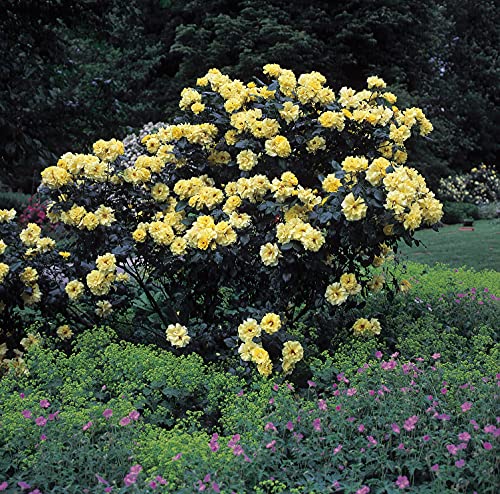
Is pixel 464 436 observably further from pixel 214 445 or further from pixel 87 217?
pixel 87 217

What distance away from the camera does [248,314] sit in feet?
12.6

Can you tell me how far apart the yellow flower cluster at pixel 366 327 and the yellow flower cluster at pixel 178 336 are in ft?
2.88

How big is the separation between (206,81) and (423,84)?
15154 millimetres

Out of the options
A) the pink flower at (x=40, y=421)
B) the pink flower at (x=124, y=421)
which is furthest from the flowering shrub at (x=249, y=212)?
the pink flower at (x=40, y=421)

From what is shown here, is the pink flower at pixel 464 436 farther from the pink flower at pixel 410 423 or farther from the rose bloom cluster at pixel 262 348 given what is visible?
the rose bloom cluster at pixel 262 348

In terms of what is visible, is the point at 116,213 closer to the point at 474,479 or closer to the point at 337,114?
the point at 337,114

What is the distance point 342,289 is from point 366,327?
256 mm

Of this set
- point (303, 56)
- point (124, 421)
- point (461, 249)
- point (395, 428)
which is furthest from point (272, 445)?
point (303, 56)

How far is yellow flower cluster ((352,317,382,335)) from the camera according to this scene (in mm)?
3584

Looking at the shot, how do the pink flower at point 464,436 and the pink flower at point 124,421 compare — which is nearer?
the pink flower at point 464,436

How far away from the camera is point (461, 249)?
923cm

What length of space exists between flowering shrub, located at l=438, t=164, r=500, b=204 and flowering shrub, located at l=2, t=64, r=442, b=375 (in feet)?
40.2

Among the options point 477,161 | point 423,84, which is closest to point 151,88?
point 423,84

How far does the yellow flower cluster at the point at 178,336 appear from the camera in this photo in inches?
136
